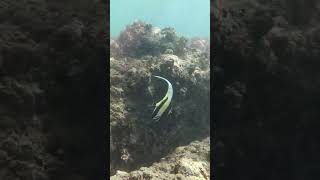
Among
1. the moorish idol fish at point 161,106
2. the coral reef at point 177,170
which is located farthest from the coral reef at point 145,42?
the coral reef at point 177,170

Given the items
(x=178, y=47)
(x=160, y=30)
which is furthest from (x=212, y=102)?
(x=160, y=30)

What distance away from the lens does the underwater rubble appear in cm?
569

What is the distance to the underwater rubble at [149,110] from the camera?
5.69 metres

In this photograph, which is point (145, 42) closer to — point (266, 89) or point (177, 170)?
point (177, 170)

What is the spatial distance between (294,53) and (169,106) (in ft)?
15.5

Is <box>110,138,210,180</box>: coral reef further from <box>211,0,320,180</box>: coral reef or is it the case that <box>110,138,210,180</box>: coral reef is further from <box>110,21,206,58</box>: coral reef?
<box>110,21,206,58</box>: coral reef

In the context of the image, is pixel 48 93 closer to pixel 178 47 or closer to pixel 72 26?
pixel 72 26

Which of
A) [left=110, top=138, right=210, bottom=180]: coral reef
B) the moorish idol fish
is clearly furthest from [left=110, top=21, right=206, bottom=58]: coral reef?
[left=110, top=138, right=210, bottom=180]: coral reef

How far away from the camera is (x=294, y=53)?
202 centimetres

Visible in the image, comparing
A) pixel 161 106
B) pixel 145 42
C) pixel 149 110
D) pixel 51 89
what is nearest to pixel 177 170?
pixel 161 106

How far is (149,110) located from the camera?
6488mm

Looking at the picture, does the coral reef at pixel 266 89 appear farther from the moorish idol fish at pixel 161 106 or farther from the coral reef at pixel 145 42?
the coral reef at pixel 145 42

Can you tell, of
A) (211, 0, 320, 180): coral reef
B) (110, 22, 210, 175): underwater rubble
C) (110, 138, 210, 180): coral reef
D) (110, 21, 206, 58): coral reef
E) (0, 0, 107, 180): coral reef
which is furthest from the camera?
(110, 21, 206, 58): coral reef

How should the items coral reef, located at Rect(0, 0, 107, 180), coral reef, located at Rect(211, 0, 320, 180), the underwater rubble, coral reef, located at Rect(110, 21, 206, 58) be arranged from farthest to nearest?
coral reef, located at Rect(110, 21, 206, 58)
the underwater rubble
coral reef, located at Rect(211, 0, 320, 180)
coral reef, located at Rect(0, 0, 107, 180)
